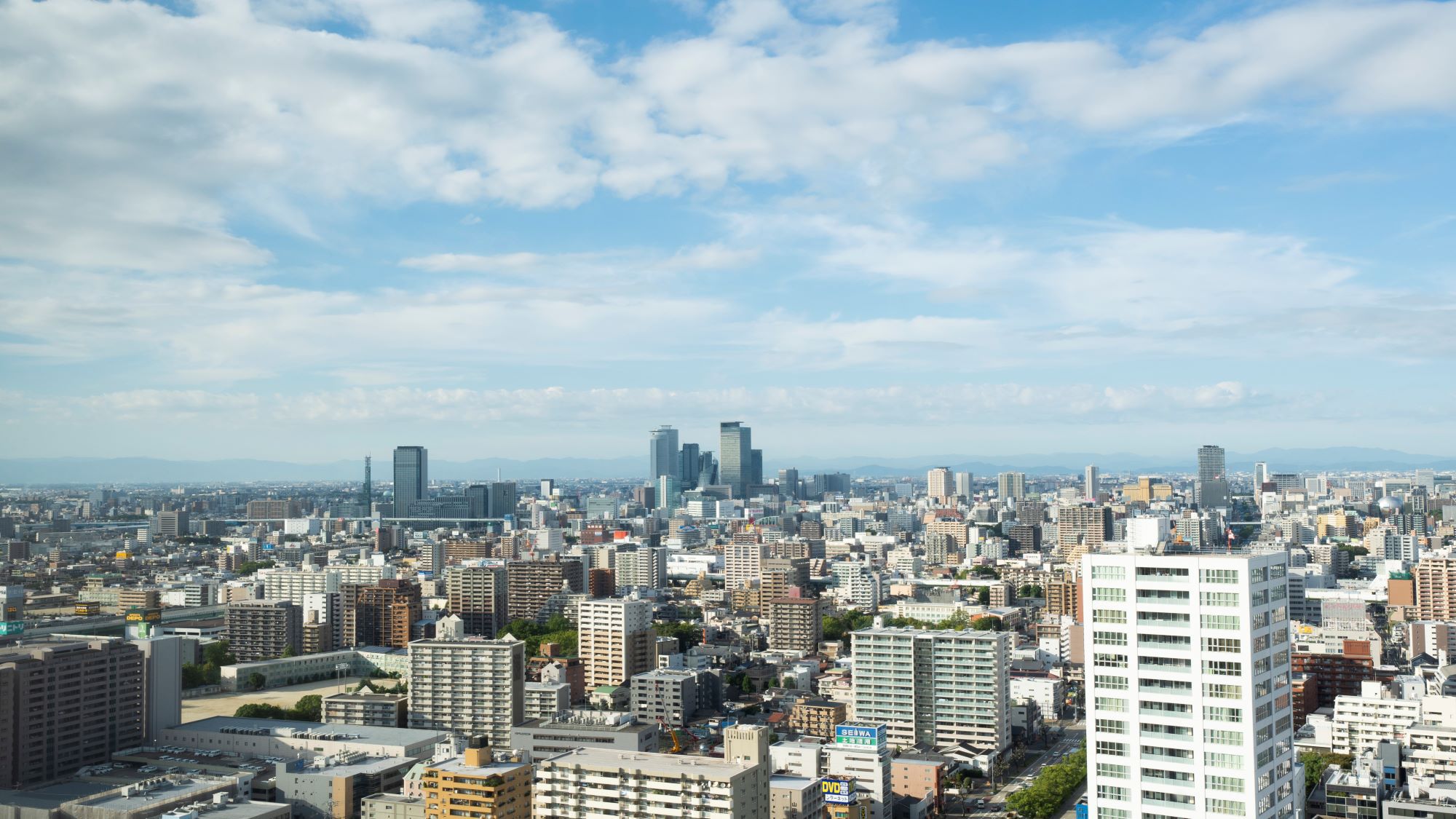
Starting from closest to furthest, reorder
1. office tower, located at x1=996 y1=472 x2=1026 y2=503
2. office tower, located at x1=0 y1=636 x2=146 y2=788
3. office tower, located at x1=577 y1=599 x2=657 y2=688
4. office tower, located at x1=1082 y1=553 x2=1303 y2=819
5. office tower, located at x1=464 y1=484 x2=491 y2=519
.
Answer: office tower, located at x1=1082 y1=553 x2=1303 y2=819, office tower, located at x1=0 y1=636 x2=146 y2=788, office tower, located at x1=577 y1=599 x2=657 y2=688, office tower, located at x1=464 y1=484 x2=491 y2=519, office tower, located at x1=996 y1=472 x2=1026 y2=503

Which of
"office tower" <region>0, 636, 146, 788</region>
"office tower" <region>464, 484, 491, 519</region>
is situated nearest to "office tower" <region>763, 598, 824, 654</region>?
"office tower" <region>0, 636, 146, 788</region>

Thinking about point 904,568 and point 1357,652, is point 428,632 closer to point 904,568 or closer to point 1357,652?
point 1357,652

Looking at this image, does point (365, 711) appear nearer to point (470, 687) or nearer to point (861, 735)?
point (470, 687)

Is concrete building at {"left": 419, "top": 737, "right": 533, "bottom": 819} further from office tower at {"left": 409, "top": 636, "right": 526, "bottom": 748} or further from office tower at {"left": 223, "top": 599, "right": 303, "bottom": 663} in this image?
office tower at {"left": 223, "top": 599, "right": 303, "bottom": 663}

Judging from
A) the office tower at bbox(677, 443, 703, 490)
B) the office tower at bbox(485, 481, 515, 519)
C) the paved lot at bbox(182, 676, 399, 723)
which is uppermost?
the office tower at bbox(677, 443, 703, 490)

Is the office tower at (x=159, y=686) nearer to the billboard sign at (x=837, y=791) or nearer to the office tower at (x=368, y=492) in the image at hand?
the billboard sign at (x=837, y=791)

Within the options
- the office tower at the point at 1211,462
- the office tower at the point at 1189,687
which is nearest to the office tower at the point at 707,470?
the office tower at the point at 1211,462
